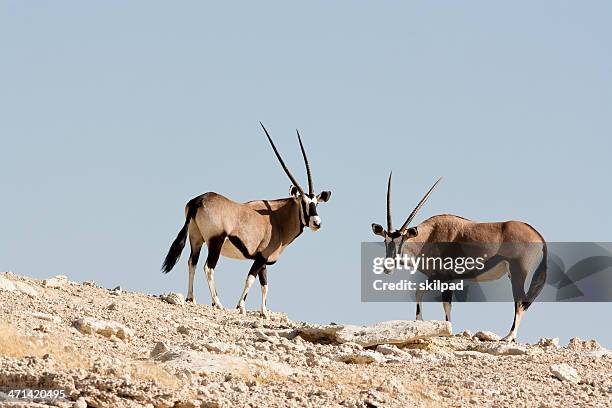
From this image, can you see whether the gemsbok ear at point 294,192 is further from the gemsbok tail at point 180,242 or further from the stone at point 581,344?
the stone at point 581,344

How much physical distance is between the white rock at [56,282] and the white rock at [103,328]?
4197 millimetres

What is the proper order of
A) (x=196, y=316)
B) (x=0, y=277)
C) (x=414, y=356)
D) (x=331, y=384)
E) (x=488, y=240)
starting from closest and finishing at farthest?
(x=331, y=384) → (x=414, y=356) → (x=0, y=277) → (x=196, y=316) → (x=488, y=240)

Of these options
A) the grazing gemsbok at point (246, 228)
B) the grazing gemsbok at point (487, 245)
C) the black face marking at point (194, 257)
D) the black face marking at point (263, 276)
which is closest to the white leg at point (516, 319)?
the grazing gemsbok at point (487, 245)

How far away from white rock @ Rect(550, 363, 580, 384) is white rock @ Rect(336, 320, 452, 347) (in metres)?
2.14

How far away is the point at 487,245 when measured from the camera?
20578mm

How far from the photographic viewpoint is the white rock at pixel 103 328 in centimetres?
1416

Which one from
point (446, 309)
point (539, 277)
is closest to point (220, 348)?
point (446, 309)

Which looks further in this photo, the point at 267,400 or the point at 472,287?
the point at 472,287

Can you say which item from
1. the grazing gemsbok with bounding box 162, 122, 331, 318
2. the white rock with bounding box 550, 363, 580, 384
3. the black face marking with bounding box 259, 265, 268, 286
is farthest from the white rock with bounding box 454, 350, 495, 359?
the black face marking with bounding box 259, 265, 268, 286

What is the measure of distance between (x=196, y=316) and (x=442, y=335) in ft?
13.8

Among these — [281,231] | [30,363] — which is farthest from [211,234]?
[30,363]

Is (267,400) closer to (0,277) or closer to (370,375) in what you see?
(370,375)

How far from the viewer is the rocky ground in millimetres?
9977

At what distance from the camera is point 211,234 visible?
22266 millimetres
